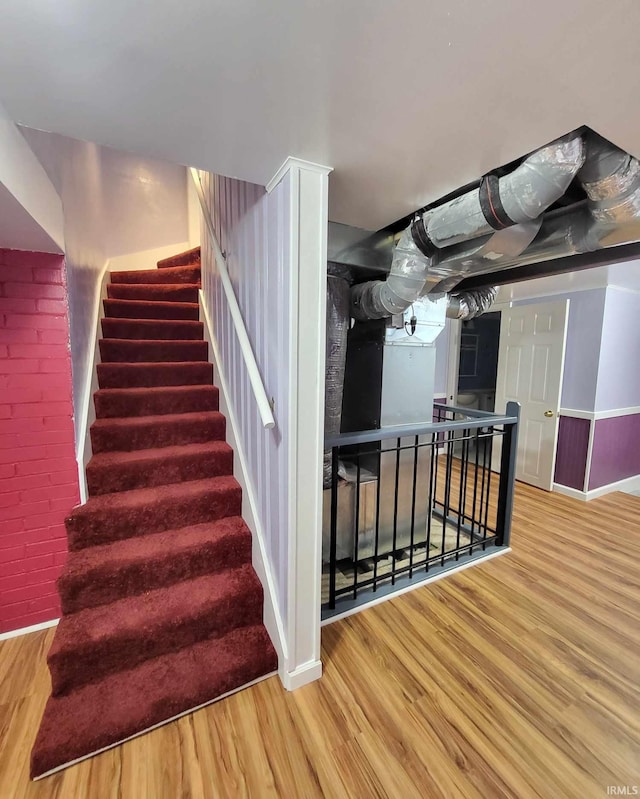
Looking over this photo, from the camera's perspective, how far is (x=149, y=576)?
1.58 metres

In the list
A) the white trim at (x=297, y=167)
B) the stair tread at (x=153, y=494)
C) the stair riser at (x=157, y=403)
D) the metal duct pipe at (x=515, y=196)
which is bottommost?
the stair tread at (x=153, y=494)

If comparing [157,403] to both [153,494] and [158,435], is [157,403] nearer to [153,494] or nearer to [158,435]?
[158,435]

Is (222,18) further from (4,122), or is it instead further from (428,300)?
(428,300)

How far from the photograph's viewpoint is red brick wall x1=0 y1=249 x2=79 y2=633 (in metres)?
1.64

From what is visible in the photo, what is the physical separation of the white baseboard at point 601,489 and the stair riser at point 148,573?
3.34 meters

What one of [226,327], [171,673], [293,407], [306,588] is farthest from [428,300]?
[171,673]

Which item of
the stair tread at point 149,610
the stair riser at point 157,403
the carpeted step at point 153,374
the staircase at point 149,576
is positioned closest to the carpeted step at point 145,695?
the staircase at point 149,576

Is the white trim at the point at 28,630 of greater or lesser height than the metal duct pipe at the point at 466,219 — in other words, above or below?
below

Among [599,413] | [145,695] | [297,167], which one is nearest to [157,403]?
[145,695]

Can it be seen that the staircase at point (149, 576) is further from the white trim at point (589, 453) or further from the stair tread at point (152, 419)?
the white trim at point (589, 453)

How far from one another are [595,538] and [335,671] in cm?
237

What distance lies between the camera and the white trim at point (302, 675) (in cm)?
143

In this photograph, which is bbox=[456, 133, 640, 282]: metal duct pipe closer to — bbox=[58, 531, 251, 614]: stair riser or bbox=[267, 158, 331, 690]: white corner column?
bbox=[267, 158, 331, 690]: white corner column

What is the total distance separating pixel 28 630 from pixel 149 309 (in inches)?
85.9
